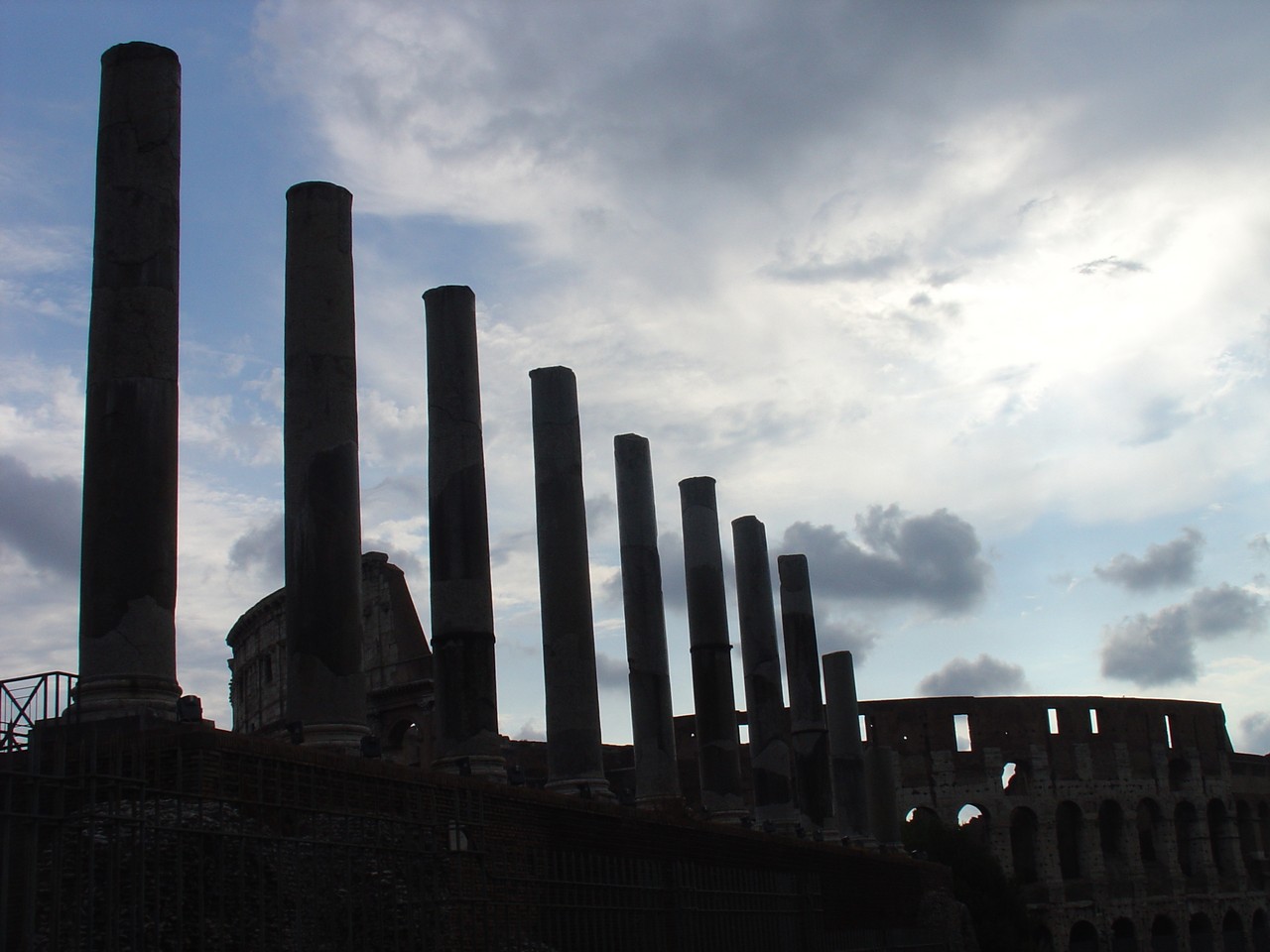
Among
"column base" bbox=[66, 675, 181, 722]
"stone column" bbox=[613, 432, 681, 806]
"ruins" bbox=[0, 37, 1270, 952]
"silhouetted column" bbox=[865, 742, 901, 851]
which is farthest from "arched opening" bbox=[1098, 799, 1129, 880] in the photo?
"column base" bbox=[66, 675, 181, 722]

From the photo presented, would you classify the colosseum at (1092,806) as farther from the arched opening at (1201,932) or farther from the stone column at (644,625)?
the stone column at (644,625)

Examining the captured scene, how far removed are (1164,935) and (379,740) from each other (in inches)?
1292

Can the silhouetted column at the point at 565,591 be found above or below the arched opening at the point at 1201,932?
above

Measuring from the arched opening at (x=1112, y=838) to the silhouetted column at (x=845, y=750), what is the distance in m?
17.5

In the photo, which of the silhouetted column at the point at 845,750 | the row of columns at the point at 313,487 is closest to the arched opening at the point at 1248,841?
the silhouetted column at the point at 845,750

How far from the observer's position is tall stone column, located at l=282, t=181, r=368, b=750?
995 centimetres

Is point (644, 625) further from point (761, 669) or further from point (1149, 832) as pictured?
point (1149, 832)

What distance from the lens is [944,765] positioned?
37.6 meters

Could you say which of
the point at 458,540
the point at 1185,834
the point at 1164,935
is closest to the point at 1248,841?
the point at 1185,834

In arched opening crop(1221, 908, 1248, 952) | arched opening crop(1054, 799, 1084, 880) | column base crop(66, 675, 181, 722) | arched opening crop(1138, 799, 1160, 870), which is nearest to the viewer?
column base crop(66, 675, 181, 722)

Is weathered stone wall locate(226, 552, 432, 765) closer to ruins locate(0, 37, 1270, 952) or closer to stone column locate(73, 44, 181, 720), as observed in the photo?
ruins locate(0, 37, 1270, 952)

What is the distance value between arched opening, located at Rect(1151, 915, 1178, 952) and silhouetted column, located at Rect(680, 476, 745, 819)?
24.2m

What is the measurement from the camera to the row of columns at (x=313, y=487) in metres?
8.55

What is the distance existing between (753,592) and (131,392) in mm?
12561
